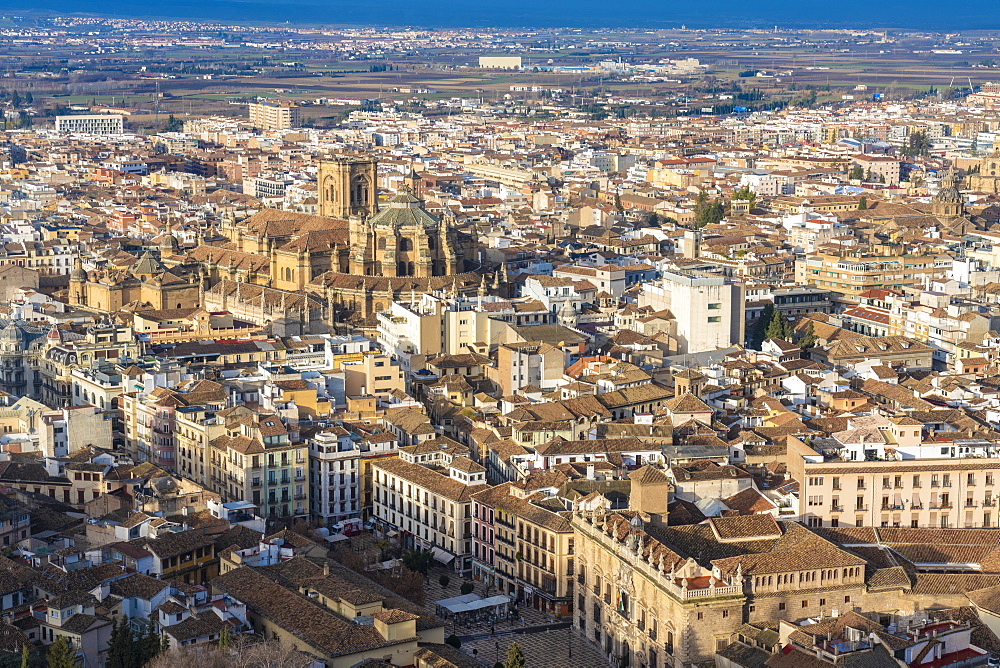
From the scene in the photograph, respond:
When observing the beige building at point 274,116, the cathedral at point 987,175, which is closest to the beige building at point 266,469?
the cathedral at point 987,175

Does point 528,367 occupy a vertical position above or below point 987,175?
above

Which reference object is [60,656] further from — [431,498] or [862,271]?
[862,271]

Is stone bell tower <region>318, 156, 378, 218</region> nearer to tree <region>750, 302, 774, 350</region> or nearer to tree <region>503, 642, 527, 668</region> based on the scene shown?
tree <region>750, 302, 774, 350</region>

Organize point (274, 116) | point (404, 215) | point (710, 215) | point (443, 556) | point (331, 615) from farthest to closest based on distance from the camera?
point (274, 116)
point (710, 215)
point (404, 215)
point (443, 556)
point (331, 615)

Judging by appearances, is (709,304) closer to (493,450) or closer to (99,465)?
(493,450)

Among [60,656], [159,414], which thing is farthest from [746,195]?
[60,656]

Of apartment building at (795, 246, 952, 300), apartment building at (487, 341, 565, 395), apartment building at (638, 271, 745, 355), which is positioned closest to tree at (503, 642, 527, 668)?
apartment building at (487, 341, 565, 395)
